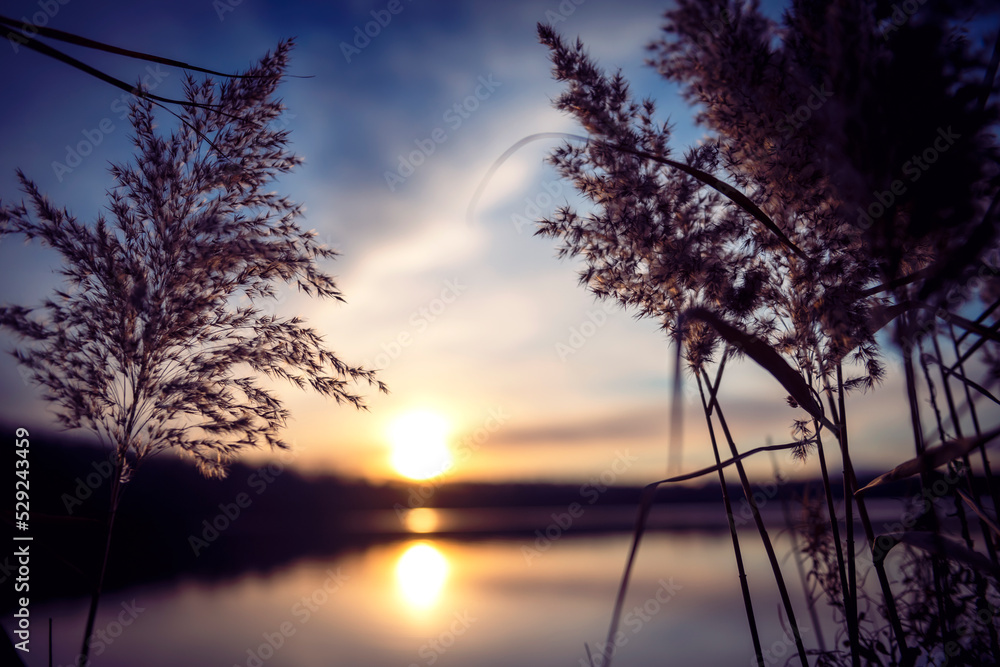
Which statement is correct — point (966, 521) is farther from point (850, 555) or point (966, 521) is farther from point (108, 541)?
point (108, 541)

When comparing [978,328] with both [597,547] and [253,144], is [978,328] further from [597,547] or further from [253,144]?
[597,547]

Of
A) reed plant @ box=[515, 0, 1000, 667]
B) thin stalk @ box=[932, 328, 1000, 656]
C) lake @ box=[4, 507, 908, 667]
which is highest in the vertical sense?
reed plant @ box=[515, 0, 1000, 667]

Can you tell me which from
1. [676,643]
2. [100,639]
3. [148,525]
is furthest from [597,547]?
[148,525]

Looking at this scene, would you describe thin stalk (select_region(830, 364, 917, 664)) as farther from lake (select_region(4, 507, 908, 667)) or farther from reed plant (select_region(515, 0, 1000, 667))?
lake (select_region(4, 507, 908, 667))

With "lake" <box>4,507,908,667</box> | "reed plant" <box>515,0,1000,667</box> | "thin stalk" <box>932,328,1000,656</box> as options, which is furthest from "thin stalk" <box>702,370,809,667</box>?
"lake" <box>4,507,908,667</box>

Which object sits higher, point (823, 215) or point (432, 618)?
point (823, 215)

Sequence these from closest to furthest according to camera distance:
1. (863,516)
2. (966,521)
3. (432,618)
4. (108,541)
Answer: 1. (863,516)
2. (108,541)
3. (966,521)
4. (432,618)

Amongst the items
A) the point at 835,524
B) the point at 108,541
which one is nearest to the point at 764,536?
the point at 835,524

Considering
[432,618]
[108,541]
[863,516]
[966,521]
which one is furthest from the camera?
[432,618]

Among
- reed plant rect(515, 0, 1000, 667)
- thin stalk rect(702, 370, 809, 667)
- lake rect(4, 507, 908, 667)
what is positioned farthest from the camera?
lake rect(4, 507, 908, 667)

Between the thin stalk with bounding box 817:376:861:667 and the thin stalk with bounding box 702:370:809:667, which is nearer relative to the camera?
the thin stalk with bounding box 817:376:861:667

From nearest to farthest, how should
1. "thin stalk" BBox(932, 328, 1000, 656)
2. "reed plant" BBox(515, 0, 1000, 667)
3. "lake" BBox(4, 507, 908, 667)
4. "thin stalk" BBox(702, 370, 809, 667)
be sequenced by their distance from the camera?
"reed plant" BBox(515, 0, 1000, 667) < "thin stalk" BBox(702, 370, 809, 667) < "thin stalk" BBox(932, 328, 1000, 656) < "lake" BBox(4, 507, 908, 667)

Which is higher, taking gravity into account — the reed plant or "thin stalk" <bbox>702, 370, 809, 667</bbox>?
the reed plant

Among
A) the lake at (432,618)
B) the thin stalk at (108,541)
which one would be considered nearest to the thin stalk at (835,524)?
the thin stalk at (108,541)
